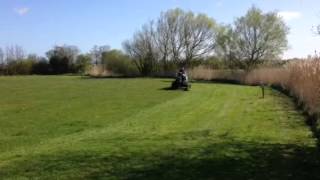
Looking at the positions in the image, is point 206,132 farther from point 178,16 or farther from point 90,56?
point 90,56

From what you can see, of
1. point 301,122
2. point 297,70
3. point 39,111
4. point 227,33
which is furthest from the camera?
point 227,33

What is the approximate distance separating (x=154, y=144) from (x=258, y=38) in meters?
64.6

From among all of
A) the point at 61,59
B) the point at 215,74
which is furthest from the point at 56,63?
the point at 215,74

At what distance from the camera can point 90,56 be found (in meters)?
116

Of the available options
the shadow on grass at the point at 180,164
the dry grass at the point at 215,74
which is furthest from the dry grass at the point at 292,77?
the shadow on grass at the point at 180,164

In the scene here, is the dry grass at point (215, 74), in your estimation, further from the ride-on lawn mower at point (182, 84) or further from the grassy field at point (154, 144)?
the grassy field at point (154, 144)

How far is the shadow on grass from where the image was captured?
392 inches

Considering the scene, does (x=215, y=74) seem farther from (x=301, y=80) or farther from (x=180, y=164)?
(x=180, y=164)

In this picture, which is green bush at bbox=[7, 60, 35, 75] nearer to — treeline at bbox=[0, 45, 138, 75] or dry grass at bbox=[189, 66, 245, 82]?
treeline at bbox=[0, 45, 138, 75]

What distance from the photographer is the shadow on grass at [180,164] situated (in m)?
9.95

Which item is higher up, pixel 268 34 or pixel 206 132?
pixel 268 34

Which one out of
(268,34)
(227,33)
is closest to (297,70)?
(268,34)

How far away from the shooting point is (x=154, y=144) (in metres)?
13.8

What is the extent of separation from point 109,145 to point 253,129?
5618mm
